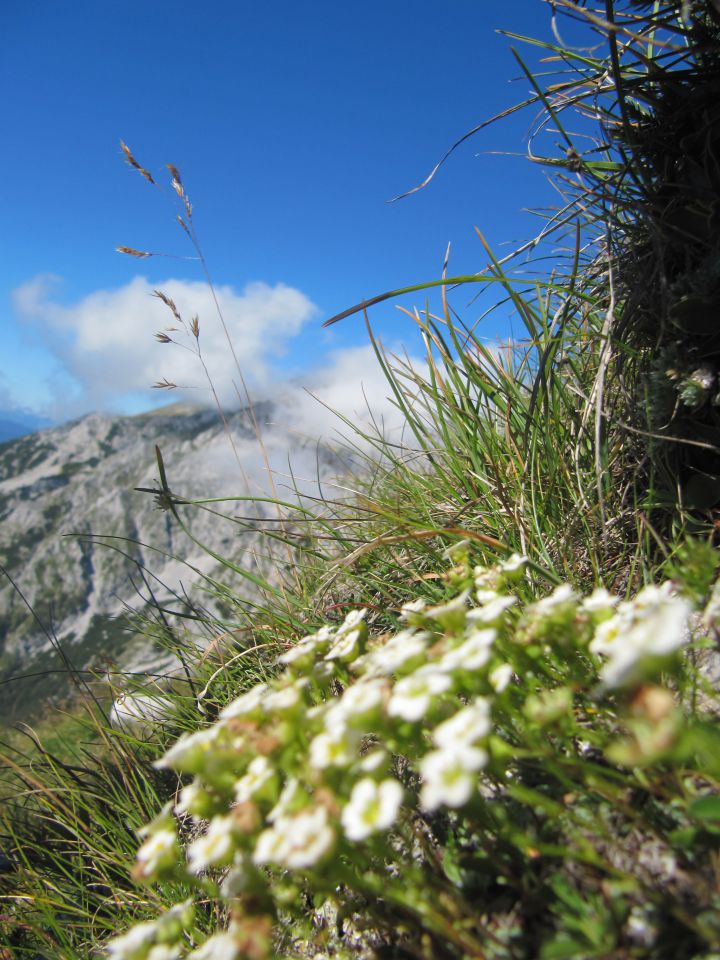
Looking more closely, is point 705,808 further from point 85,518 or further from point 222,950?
point 85,518

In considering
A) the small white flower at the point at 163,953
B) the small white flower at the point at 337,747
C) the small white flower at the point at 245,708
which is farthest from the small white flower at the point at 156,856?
the small white flower at the point at 337,747

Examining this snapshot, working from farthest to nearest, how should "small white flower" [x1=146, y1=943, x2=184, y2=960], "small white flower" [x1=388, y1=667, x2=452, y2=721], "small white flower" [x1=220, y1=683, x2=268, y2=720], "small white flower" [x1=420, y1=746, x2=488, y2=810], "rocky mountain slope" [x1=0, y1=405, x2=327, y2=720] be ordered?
1. "rocky mountain slope" [x1=0, y1=405, x2=327, y2=720]
2. "small white flower" [x1=220, y1=683, x2=268, y2=720]
3. "small white flower" [x1=146, y1=943, x2=184, y2=960]
4. "small white flower" [x1=388, y1=667, x2=452, y2=721]
5. "small white flower" [x1=420, y1=746, x2=488, y2=810]

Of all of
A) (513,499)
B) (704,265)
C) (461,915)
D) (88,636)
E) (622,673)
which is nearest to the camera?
(622,673)

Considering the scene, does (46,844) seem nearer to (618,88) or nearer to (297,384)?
(297,384)

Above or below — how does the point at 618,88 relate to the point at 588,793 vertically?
above

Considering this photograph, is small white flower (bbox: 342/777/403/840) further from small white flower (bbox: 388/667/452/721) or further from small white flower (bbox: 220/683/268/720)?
small white flower (bbox: 220/683/268/720)

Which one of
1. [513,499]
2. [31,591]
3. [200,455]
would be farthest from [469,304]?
[200,455]

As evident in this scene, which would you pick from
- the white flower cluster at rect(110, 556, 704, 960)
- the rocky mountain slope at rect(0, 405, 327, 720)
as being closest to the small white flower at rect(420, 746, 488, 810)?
the white flower cluster at rect(110, 556, 704, 960)
